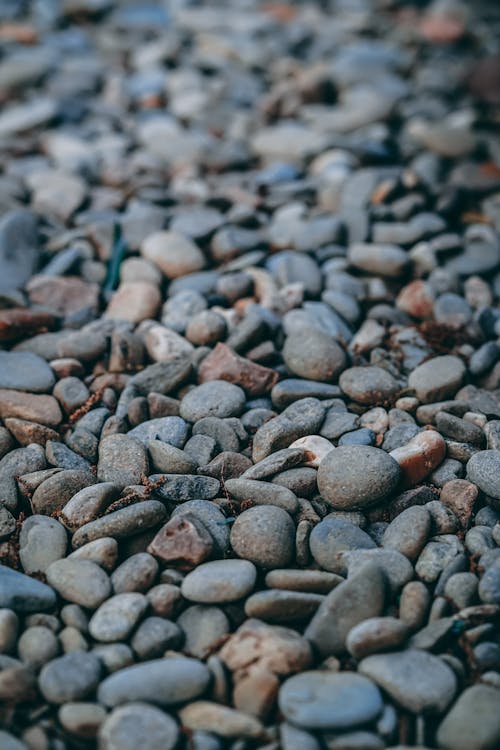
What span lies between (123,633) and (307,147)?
3184 mm

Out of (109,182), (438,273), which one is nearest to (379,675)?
(438,273)

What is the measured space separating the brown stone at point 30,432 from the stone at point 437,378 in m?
1.32

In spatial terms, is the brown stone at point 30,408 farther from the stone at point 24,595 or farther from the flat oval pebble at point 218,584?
the flat oval pebble at point 218,584

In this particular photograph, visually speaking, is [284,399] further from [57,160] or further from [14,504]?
[57,160]

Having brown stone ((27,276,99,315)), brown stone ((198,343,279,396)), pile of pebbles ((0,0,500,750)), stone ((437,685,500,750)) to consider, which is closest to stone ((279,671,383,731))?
pile of pebbles ((0,0,500,750))

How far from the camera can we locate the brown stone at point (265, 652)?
1.69m

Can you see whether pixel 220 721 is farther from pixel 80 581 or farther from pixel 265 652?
pixel 80 581

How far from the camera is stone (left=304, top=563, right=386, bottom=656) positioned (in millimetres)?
1766

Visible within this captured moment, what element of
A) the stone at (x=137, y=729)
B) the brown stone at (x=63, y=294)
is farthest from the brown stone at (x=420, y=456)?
the brown stone at (x=63, y=294)

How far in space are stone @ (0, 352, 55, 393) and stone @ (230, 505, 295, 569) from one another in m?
0.98

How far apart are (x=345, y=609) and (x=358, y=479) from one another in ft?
1.40

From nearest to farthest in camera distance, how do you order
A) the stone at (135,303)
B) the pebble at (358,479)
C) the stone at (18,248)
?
1. the pebble at (358,479)
2. the stone at (135,303)
3. the stone at (18,248)

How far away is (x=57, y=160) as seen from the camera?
4090 millimetres

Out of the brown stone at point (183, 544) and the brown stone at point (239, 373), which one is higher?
the brown stone at point (239, 373)
